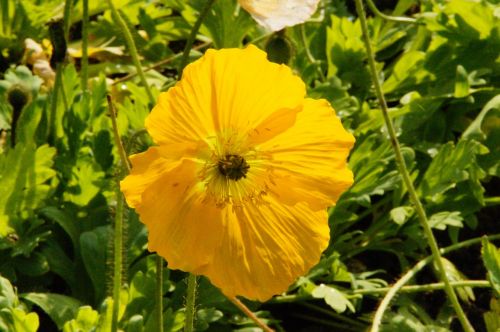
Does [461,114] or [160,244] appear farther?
[461,114]

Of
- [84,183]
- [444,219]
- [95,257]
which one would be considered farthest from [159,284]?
[444,219]

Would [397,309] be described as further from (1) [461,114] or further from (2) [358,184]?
(1) [461,114]

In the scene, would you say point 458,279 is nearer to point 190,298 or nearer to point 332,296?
point 332,296

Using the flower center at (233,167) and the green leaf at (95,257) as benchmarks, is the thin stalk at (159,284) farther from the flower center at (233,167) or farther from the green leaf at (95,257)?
the green leaf at (95,257)

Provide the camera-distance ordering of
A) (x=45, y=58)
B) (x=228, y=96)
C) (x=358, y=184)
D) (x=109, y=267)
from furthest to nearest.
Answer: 1. (x=45, y=58)
2. (x=358, y=184)
3. (x=109, y=267)
4. (x=228, y=96)

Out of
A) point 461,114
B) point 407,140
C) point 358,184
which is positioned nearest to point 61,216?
point 358,184

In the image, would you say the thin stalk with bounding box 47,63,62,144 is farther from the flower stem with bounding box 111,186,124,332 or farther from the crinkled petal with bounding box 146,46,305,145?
the crinkled petal with bounding box 146,46,305,145
